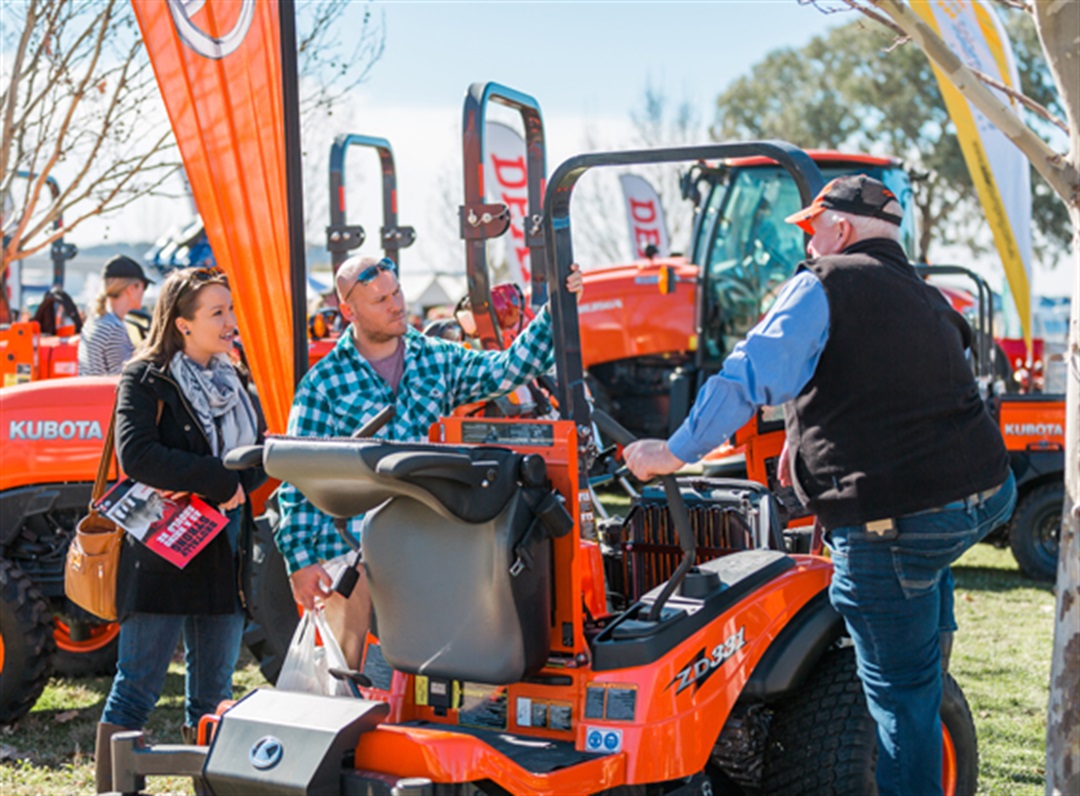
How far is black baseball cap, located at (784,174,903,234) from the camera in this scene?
2992 millimetres

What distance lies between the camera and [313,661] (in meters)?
3.30

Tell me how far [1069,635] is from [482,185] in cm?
306

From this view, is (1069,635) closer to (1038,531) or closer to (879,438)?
(879,438)

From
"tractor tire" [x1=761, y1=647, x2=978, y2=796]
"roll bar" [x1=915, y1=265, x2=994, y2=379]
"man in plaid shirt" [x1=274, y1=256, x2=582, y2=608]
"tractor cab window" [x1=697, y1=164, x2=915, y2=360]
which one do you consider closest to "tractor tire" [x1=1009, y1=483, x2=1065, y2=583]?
"roll bar" [x1=915, y1=265, x2=994, y2=379]

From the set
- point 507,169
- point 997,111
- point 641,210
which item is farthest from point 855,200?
point 641,210

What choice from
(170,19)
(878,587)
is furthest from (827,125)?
(878,587)

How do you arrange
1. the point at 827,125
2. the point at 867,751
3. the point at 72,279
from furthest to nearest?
the point at 72,279
the point at 827,125
the point at 867,751

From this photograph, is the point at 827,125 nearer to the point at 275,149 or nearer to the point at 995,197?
the point at 995,197

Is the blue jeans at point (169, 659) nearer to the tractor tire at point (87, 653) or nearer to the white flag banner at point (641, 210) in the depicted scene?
the tractor tire at point (87, 653)

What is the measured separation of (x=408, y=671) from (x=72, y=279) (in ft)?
126

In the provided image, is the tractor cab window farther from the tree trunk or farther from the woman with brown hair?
the tree trunk

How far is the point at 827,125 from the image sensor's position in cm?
3278

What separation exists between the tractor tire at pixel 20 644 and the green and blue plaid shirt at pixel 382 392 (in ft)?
6.07

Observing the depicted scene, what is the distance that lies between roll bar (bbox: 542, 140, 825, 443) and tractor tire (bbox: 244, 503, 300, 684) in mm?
2115
